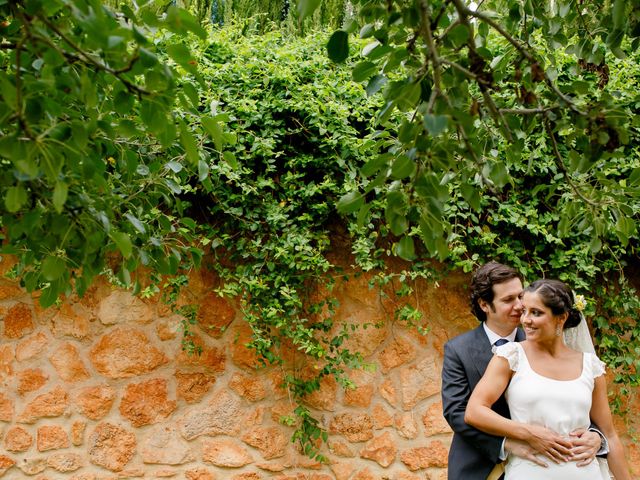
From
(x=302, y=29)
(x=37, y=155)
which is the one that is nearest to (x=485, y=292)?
(x=37, y=155)

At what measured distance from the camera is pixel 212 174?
3078 millimetres

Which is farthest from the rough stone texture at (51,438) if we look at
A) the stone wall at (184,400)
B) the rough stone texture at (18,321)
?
the rough stone texture at (18,321)

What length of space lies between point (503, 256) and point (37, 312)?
224 cm

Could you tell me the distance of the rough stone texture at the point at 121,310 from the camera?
3279 millimetres

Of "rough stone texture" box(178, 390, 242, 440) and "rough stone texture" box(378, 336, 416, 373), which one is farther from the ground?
"rough stone texture" box(378, 336, 416, 373)

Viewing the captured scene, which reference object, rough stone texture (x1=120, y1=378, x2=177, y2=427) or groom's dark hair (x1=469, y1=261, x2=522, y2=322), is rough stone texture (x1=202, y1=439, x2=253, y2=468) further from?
groom's dark hair (x1=469, y1=261, x2=522, y2=322)

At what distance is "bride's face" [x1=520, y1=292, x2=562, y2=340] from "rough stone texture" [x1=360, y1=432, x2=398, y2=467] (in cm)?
129

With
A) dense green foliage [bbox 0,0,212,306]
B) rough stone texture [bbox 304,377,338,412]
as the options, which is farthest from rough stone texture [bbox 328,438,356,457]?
dense green foliage [bbox 0,0,212,306]

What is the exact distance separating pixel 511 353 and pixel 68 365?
2084mm

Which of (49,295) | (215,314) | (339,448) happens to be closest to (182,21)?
(49,295)

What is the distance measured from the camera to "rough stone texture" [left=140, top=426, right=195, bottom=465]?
3.18 m

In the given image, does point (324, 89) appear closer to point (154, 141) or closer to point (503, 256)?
point (503, 256)

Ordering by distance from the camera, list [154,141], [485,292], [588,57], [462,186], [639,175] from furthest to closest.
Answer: [485,292]
[154,141]
[588,57]
[639,175]
[462,186]

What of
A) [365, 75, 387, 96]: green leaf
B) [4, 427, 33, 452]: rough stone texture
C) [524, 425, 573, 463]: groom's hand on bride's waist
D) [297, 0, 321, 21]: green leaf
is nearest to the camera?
[297, 0, 321, 21]: green leaf
